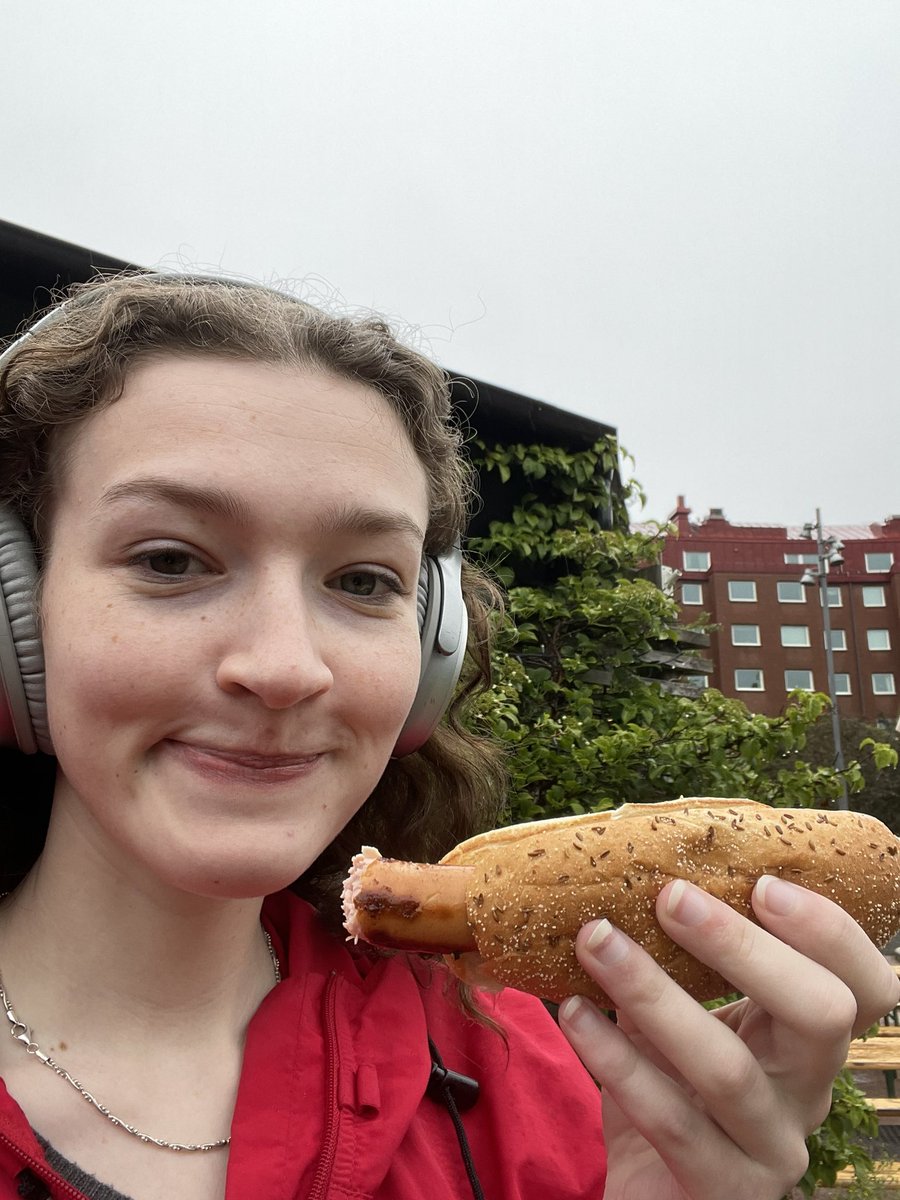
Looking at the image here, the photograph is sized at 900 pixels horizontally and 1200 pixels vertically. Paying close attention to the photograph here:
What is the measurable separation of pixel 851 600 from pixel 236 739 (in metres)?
71.9

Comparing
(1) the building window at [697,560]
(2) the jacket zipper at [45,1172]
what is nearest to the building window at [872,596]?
(1) the building window at [697,560]

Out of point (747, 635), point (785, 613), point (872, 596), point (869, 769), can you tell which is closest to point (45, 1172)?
point (869, 769)

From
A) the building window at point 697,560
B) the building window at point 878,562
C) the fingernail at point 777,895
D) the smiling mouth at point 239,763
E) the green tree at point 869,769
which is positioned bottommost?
the green tree at point 869,769

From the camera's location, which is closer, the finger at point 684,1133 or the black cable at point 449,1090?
the finger at point 684,1133

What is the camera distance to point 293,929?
212 cm

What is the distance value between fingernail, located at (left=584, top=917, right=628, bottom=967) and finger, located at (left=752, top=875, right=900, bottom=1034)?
0.80ft

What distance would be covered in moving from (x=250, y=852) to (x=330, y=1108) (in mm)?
579

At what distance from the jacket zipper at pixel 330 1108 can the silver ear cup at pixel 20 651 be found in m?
0.82

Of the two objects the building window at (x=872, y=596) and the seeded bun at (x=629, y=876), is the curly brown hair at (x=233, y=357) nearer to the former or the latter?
the seeded bun at (x=629, y=876)

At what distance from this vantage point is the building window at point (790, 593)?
67.1 meters

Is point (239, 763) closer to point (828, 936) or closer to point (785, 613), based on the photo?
point (828, 936)

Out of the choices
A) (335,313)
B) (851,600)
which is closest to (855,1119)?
(335,313)

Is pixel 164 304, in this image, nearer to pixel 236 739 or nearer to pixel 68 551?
pixel 68 551

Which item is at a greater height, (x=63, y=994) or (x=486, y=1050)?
(x=63, y=994)
